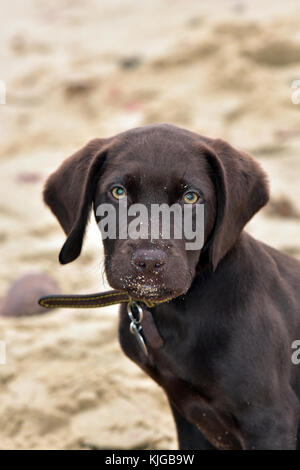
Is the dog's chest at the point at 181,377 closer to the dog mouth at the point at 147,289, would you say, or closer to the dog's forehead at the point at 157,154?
the dog mouth at the point at 147,289

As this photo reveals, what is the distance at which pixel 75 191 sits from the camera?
9.72 feet

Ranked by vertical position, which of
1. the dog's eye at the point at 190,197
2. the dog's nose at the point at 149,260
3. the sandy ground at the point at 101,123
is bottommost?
the sandy ground at the point at 101,123

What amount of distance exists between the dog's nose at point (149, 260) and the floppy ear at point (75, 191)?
445 millimetres

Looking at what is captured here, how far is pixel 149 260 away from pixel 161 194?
29cm

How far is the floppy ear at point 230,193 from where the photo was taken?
276cm

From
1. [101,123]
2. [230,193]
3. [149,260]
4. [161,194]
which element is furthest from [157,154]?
[101,123]

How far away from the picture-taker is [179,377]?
9.39 feet

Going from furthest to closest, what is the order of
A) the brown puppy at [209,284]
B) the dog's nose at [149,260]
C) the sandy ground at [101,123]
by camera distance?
1. the sandy ground at [101,123]
2. the brown puppy at [209,284]
3. the dog's nose at [149,260]

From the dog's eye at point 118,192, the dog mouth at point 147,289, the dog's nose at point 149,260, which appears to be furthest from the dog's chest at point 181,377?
the dog's eye at point 118,192

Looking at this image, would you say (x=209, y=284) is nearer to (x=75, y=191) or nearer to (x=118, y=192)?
(x=118, y=192)

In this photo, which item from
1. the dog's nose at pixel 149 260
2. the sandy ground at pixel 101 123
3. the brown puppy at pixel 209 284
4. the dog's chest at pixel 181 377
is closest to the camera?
the dog's nose at pixel 149 260

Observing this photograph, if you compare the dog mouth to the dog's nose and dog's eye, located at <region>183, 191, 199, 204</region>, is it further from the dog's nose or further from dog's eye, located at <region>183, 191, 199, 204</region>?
dog's eye, located at <region>183, 191, 199, 204</region>

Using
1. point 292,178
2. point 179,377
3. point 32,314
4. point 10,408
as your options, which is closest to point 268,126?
point 292,178
